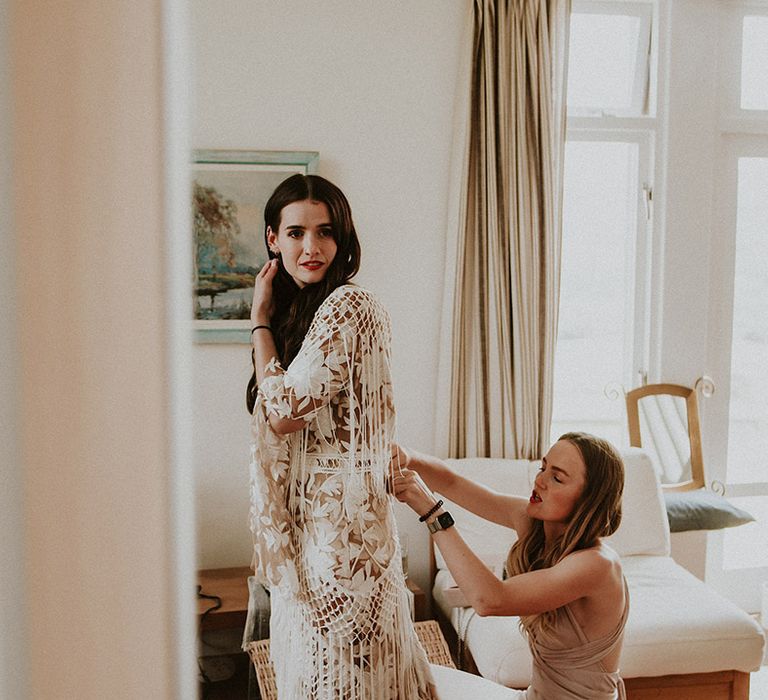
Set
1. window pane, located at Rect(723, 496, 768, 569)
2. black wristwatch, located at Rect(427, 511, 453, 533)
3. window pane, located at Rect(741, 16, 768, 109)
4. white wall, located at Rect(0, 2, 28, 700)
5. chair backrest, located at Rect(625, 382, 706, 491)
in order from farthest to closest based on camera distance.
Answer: window pane, located at Rect(723, 496, 768, 569), window pane, located at Rect(741, 16, 768, 109), chair backrest, located at Rect(625, 382, 706, 491), black wristwatch, located at Rect(427, 511, 453, 533), white wall, located at Rect(0, 2, 28, 700)

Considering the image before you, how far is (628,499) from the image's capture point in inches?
94.9

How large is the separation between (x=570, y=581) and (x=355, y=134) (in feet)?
5.76

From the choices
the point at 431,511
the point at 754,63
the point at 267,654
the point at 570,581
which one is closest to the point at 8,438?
the point at 431,511

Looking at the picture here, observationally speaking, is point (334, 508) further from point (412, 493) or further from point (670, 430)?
point (670, 430)

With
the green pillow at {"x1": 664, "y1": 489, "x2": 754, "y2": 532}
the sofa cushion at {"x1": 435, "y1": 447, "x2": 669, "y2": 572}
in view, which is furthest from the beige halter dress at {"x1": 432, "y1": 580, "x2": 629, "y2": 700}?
the green pillow at {"x1": 664, "y1": 489, "x2": 754, "y2": 532}

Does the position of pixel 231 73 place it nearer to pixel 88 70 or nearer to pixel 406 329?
pixel 406 329

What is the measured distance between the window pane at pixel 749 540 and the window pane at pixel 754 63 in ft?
5.13

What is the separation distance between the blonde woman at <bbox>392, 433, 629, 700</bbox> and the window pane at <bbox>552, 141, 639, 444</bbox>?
1577 millimetres

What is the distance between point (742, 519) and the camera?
2.54 m

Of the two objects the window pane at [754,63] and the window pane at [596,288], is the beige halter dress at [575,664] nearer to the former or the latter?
the window pane at [596,288]

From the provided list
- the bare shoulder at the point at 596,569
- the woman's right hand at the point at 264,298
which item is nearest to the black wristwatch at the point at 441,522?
the bare shoulder at the point at 596,569

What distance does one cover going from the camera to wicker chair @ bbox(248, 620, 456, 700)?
1.85 m

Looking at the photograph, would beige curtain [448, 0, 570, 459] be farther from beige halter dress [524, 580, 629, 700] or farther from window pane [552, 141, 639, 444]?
beige halter dress [524, 580, 629, 700]

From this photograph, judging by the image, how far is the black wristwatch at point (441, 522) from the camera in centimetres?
115
